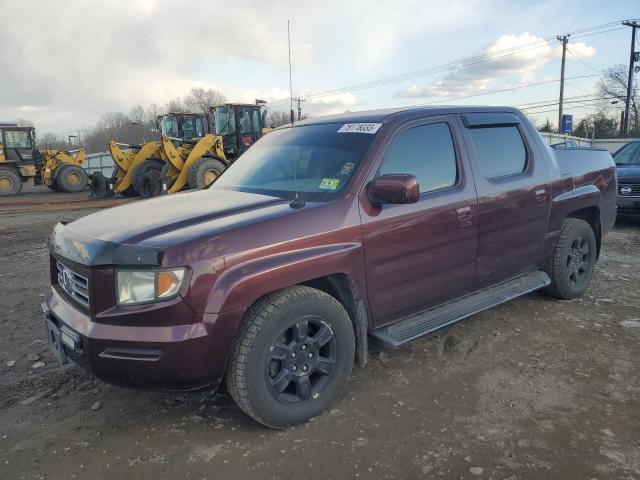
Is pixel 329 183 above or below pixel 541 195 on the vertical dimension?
above

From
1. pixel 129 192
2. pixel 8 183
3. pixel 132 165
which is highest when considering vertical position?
pixel 132 165

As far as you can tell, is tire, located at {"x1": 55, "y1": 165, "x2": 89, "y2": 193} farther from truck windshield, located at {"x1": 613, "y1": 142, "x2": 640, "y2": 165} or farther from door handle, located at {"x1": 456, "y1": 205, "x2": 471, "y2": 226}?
door handle, located at {"x1": 456, "y1": 205, "x2": 471, "y2": 226}

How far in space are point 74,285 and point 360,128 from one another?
2070 mm

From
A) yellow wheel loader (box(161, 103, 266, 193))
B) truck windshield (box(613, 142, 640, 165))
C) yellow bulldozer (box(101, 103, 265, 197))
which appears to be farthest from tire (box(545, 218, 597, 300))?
yellow bulldozer (box(101, 103, 265, 197))

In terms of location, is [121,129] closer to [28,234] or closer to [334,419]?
[28,234]

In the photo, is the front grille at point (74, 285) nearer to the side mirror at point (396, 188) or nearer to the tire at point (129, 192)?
the side mirror at point (396, 188)

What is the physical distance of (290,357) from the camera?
2.87 metres

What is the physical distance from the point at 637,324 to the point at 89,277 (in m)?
4.28

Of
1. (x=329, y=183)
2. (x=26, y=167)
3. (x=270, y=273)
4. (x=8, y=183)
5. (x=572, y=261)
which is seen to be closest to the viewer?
(x=270, y=273)

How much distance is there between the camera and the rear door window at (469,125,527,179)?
13.0 feet

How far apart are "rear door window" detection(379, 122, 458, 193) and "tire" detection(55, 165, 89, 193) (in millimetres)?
21118

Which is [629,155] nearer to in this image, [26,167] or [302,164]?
[302,164]

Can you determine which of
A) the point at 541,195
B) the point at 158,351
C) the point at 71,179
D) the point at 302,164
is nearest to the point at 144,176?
the point at 71,179

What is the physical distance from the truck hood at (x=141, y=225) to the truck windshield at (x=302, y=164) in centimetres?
21
